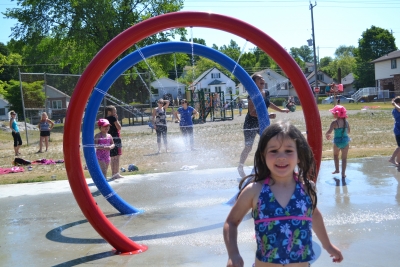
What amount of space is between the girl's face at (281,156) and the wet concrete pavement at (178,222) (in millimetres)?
1874

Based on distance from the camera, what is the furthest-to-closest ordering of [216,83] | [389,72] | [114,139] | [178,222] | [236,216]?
[389,72]
[216,83]
[114,139]
[178,222]
[236,216]

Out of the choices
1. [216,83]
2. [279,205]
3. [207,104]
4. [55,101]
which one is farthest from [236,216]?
[216,83]

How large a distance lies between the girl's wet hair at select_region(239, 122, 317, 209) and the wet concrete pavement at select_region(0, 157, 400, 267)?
5.38 feet

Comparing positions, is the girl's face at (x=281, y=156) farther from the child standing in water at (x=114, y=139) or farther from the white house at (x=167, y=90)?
the child standing in water at (x=114, y=139)

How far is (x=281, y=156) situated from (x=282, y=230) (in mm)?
423

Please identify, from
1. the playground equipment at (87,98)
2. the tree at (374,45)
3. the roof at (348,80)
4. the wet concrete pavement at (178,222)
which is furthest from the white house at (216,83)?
the roof at (348,80)

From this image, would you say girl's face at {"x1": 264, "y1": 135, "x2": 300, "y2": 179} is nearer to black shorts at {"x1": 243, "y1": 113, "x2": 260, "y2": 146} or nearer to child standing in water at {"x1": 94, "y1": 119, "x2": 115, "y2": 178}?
black shorts at {"x1": 243, "y1": 113, "x2": 260, "y2": 146}

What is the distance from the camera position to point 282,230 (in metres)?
2.77

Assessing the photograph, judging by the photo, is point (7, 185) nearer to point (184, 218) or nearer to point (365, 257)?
point (184, 218)

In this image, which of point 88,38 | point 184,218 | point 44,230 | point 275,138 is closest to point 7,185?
point 44,230

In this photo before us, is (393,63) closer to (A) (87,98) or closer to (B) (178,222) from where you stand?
(B) (178,222)

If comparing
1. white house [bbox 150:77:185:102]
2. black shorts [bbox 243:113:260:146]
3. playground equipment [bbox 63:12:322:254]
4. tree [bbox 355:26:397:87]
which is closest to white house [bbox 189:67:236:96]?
white house [bbox 150:77:185:102]

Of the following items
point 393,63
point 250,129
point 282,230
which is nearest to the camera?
point 282,230

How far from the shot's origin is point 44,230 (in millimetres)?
6191
